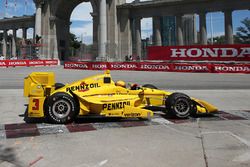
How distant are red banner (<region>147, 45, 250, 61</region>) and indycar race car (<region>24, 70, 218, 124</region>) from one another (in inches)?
1006

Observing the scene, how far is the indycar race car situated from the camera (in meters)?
7.02

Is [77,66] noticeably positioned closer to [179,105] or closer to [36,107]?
[36,107]

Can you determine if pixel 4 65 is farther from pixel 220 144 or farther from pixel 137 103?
pixel 220 144

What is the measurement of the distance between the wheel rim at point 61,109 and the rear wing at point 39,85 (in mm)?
848

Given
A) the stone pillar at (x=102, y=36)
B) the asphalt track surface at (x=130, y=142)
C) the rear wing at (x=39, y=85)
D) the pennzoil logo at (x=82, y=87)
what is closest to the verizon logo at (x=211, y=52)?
the stone pillar at (x=102, y=36)

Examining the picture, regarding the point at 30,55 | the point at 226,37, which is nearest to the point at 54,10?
the point at 30,55

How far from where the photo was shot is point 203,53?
109 ft

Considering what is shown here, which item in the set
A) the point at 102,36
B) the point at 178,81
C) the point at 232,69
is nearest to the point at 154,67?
the point at 232,69

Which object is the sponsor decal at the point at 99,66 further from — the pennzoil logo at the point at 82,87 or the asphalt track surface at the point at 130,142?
the pennzoil logo at the point at 82,87

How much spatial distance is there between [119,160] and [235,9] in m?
50.0

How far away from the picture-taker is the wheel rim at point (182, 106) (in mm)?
7617

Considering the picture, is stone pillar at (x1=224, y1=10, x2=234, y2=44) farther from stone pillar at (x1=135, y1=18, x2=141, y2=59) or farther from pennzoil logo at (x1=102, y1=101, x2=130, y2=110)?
pennzoil logo at (x1=102, y1=101, x2=130, y2=110)

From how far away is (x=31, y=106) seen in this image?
7.14 m

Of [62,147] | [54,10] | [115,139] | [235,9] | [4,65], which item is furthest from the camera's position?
[54,10]
